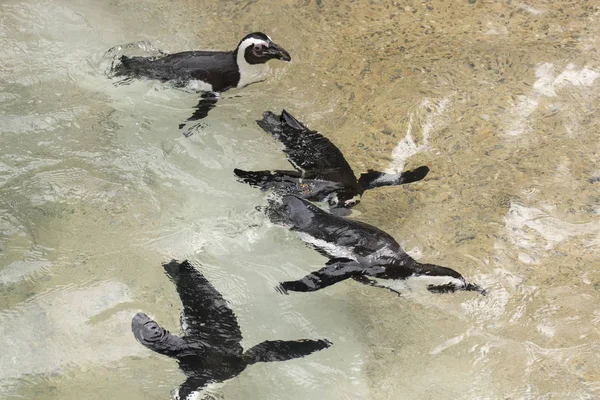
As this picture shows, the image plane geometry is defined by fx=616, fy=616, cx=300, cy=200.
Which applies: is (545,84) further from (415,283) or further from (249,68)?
(249,68)

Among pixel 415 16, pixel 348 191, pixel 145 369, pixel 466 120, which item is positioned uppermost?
pixel 415 16

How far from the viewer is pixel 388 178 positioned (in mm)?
3291

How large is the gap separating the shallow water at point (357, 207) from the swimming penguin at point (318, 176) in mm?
99

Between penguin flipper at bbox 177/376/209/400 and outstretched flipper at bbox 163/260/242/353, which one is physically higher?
outstretched flipper at bbox 163/260/242/353

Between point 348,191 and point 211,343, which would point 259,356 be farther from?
point 348,191

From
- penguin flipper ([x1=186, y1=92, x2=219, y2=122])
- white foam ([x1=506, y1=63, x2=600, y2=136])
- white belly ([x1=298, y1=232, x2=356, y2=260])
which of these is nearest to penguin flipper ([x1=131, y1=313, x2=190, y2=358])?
white belly ([x1=298, y1=232, x2=356, y2=260])

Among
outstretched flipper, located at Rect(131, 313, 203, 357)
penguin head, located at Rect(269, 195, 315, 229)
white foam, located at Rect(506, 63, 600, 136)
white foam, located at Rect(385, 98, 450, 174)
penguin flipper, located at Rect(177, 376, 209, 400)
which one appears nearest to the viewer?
penguin flipper, located at Rect(177, 376, 209, 400)

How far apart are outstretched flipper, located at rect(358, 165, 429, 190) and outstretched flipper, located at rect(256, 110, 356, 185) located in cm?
7

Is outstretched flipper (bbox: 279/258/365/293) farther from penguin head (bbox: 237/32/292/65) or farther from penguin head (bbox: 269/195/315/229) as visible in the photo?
penguin head (bbox: 237/32/292/65)

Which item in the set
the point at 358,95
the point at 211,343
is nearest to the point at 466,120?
the point at 358,95

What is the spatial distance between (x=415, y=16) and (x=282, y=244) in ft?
6.23

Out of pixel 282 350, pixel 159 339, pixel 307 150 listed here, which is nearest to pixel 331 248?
pixel 282 350

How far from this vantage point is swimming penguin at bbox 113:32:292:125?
11.8 ft

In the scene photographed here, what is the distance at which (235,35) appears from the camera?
417 centimetres
